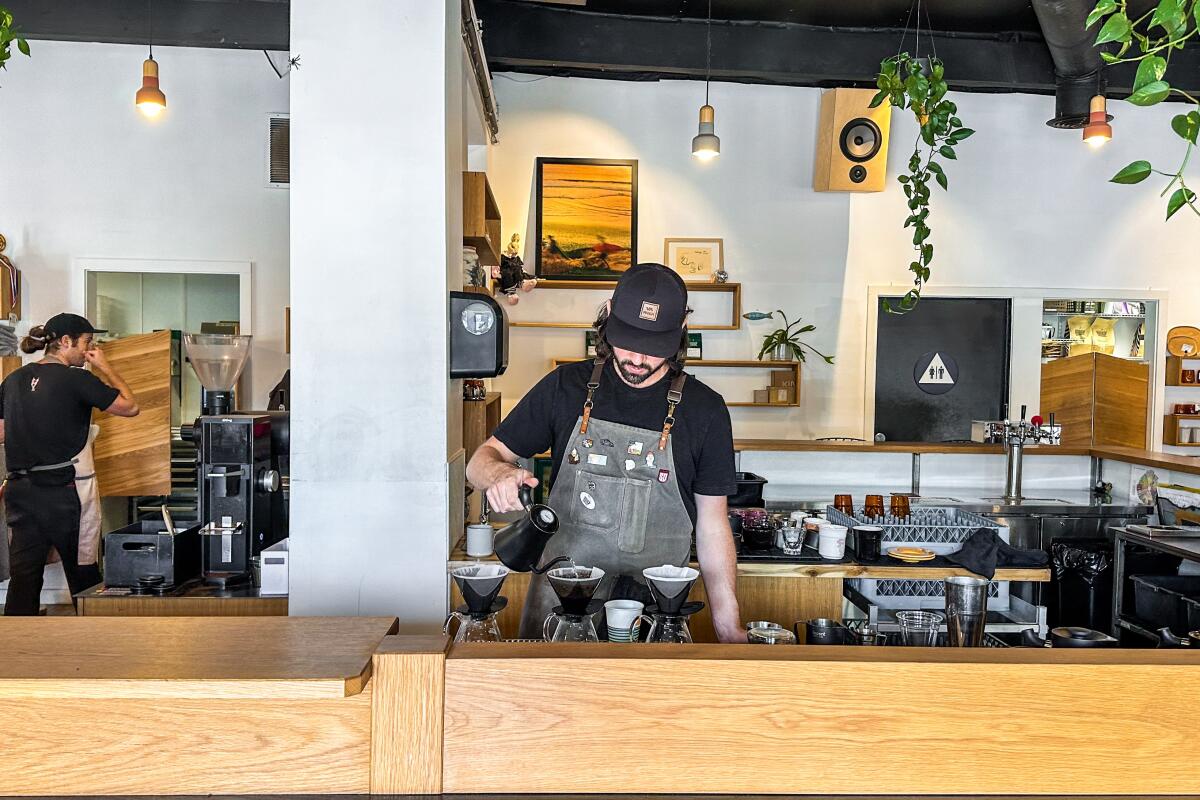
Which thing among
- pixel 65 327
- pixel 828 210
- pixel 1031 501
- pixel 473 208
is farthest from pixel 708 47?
pixel 65 327

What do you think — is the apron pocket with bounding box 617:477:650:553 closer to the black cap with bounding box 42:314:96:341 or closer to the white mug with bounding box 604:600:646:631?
the white mug with bounding box 604:600:646:631

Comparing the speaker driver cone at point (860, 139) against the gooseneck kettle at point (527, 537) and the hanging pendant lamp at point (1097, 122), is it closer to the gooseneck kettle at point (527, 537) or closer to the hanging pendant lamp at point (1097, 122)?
the hanging pendant lamp at point (1097, 122)

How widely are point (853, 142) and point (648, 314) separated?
473cm

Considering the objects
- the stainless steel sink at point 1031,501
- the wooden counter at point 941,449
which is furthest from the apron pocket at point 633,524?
the stainless steel sink at point 1031,501

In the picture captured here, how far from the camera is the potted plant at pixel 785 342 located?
6.36 meters

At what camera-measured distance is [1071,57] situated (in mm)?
5129

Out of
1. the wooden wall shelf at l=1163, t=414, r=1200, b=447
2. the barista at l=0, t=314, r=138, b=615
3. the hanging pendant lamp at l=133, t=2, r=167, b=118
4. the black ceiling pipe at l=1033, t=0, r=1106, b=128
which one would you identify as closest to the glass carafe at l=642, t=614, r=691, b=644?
the barista at l=0, t=314, r=138, b=615

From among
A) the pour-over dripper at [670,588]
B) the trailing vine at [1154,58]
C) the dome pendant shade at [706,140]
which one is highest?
the dome pendant shade at [706,140]

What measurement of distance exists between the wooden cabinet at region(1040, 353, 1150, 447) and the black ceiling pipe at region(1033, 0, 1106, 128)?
78.9 inches

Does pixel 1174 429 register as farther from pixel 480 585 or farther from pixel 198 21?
pixel 198 21

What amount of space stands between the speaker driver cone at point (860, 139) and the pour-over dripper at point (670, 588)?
523cm

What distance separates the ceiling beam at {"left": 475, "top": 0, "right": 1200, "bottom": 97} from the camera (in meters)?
5.52

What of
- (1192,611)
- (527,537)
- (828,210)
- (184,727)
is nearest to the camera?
(184,727)

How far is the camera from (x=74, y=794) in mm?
1288
